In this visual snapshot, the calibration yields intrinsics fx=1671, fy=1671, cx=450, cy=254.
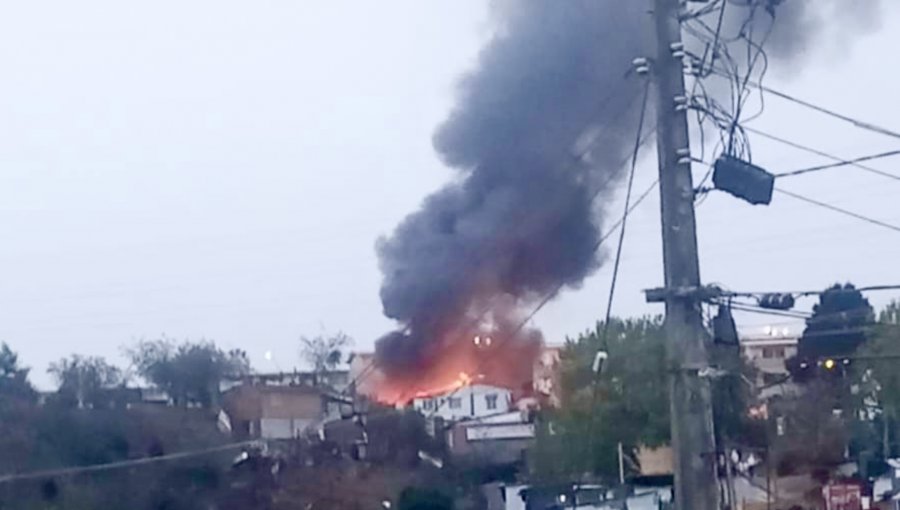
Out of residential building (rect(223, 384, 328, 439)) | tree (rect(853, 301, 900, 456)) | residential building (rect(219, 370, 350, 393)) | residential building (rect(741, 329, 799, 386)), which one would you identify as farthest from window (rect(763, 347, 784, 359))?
residential building (rect(223, 384, 328, 439))

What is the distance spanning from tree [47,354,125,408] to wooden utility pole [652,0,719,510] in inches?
1278

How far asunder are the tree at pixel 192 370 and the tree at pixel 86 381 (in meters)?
1.33

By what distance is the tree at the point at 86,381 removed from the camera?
157 feet

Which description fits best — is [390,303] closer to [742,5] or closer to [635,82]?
[635,82]

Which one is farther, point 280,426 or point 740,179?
point 280,426

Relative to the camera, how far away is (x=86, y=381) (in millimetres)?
54500

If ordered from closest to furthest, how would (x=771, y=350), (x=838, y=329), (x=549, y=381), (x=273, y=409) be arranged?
(x=838, y=329), (x=273, y=409), (x=549, y=381), (x=771, y=350)

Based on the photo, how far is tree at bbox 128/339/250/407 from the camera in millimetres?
53875

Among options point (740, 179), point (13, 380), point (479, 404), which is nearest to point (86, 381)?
point (13, 380)

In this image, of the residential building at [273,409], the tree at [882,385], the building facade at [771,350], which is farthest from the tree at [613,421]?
the building facade at [771,350]

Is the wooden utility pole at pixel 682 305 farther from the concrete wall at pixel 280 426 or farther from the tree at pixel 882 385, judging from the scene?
the tree at pixel 882 385

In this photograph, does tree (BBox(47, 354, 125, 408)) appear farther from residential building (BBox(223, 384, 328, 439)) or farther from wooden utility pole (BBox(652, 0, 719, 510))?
wooden utility pole (BBox(652, 0, 719, 510))

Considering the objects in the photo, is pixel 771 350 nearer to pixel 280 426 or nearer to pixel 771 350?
pixel 771 350

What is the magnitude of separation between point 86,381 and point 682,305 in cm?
4171
